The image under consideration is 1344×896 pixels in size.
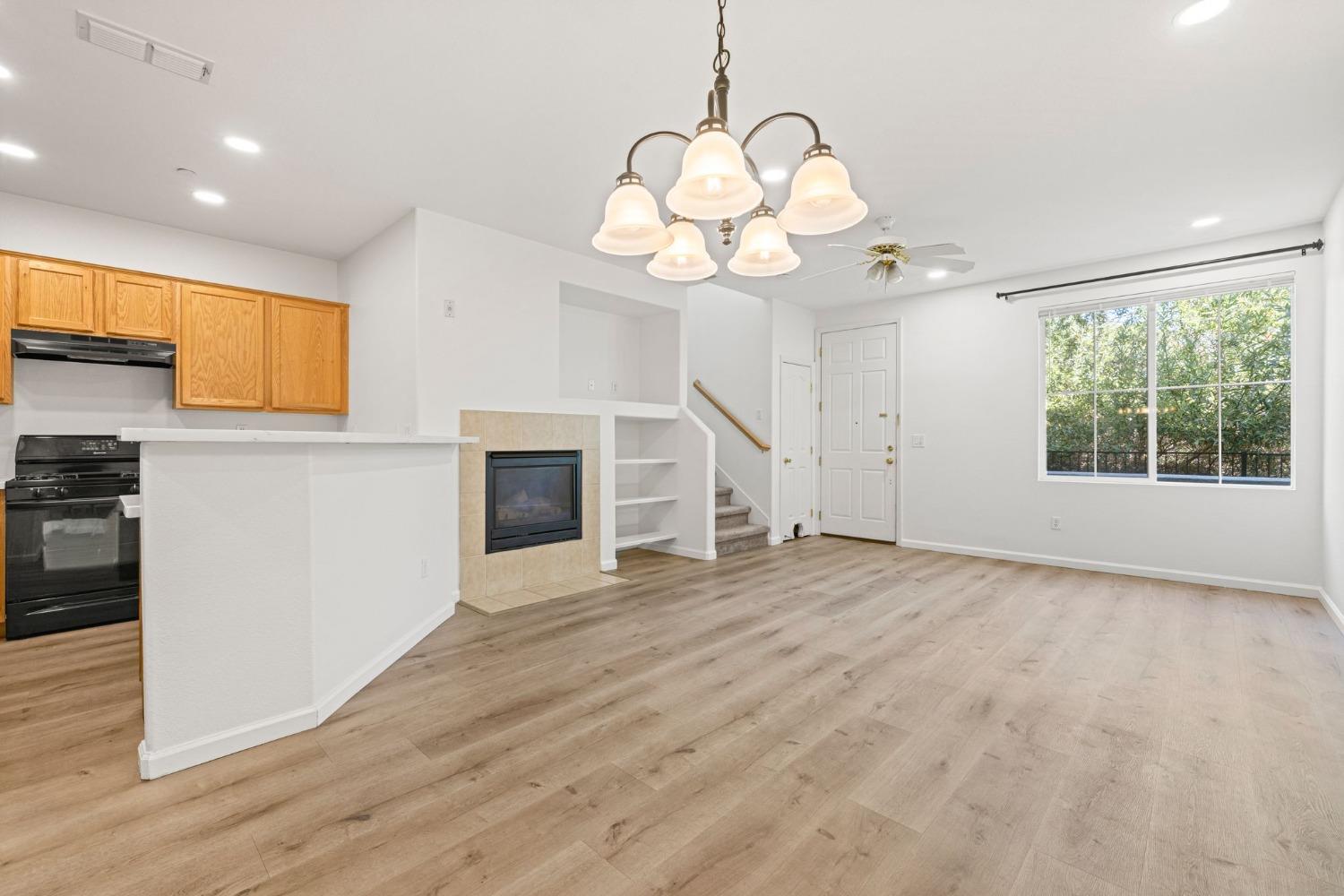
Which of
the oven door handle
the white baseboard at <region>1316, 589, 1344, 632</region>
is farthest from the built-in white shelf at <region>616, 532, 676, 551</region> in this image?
the white baseboard at <region>1316, 589, 1344, 632</region>

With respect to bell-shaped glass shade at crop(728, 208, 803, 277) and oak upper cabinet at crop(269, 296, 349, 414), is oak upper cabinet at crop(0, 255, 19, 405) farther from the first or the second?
bell-shaped glass shade at crop(728, 208, 803, 277)

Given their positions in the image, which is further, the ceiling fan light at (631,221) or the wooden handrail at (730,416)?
the wooden handrail at (730,416)

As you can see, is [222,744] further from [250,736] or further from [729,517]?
[729,517]

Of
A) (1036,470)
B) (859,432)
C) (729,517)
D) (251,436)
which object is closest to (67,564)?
(251,436)

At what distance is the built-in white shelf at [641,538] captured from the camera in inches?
211

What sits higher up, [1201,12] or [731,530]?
[1201,12]

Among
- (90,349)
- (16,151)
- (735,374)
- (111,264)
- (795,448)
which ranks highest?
(16,151)

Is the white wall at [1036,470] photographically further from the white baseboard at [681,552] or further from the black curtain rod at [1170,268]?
the white baseboard at [681,552]

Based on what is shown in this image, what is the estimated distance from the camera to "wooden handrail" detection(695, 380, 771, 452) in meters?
6.48

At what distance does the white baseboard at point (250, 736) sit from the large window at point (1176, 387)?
601 centimetres

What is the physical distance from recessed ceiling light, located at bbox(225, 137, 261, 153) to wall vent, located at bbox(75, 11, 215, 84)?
1.74 ft

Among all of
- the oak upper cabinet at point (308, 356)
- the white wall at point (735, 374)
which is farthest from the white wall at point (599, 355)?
the oak upper cabinet at point (308, 356)

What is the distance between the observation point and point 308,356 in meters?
4.70

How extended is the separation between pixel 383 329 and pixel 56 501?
217cm
